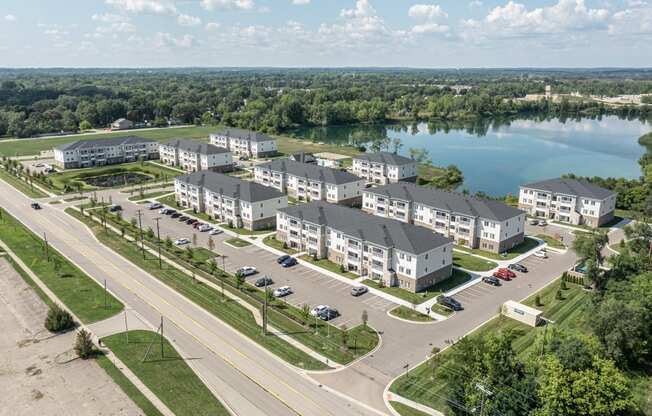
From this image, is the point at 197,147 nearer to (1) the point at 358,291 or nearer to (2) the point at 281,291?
(2) the point at 281,291

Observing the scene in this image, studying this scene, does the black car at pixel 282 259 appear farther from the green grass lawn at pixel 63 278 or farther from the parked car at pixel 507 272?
the parked car at pixel 507 272

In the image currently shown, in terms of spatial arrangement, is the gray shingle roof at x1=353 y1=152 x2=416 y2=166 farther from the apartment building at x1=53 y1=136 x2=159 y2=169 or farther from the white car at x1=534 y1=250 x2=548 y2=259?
the apartment building at x1=53 y1=136 x2=159 y2=169

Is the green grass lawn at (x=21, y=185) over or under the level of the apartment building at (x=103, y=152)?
under

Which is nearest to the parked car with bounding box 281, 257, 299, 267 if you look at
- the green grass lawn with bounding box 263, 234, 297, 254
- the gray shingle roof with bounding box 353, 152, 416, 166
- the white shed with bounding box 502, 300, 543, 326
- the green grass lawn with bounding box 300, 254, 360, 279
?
the green grass lawn with bounding box 300, 254, 360, 279

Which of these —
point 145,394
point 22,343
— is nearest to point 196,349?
point 145,394

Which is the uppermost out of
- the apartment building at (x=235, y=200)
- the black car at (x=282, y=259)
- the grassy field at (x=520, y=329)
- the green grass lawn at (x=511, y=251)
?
the apartment building at (x=235, y=200)

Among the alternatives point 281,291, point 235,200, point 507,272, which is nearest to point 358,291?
point 281,291

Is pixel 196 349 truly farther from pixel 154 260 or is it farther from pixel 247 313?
pixel 154 260

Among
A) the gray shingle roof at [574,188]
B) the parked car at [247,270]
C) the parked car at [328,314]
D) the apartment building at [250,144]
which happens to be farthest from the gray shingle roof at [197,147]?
the parked car at [328,314]
